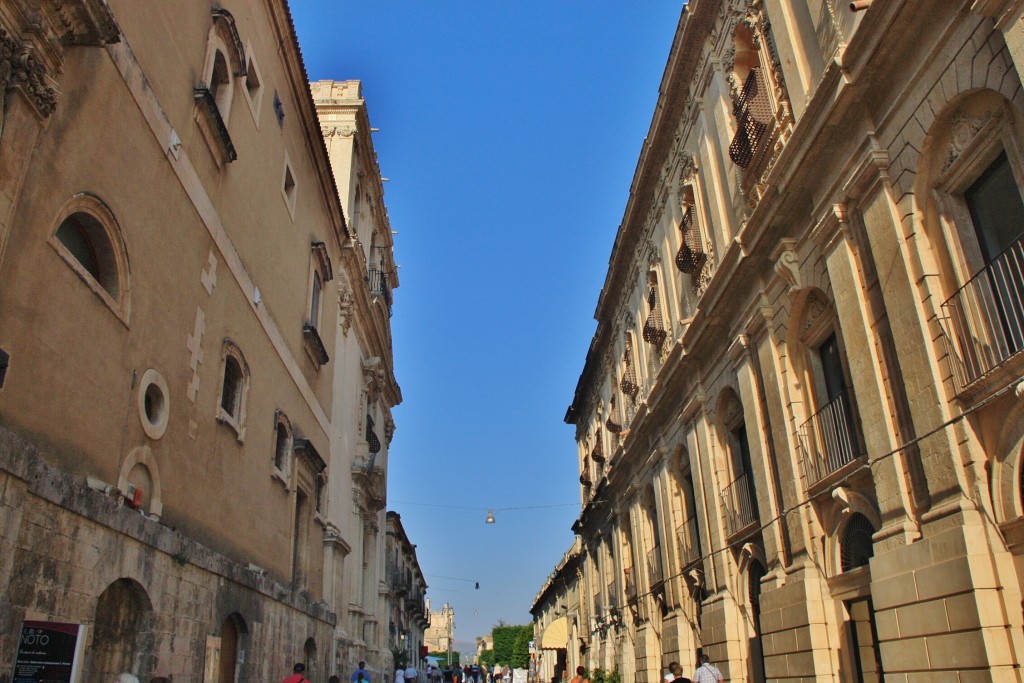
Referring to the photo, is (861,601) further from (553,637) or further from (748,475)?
(553,637)

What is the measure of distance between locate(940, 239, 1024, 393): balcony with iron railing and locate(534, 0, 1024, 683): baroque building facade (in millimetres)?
26

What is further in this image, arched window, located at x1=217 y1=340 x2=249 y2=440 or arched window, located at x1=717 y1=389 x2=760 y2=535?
arched window, located at x1=717 y1=389 x2=760 y2=535

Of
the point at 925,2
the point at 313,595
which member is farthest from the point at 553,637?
the point at 925,2

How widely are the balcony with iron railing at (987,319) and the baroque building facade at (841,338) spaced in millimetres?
26

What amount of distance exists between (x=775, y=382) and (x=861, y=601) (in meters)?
3.54

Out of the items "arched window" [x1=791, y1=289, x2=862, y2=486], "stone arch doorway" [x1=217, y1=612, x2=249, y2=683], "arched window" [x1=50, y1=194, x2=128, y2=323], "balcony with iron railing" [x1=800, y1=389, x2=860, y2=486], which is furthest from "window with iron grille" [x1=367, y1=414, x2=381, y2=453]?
"arched window" [x1=50, y1=194, x2=128, y2=323]

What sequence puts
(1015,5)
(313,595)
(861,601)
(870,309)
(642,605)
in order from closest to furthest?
(1015,5) → (870,309) → (861,601) → (313,595) → (642,605)

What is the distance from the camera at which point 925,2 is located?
28.0ft

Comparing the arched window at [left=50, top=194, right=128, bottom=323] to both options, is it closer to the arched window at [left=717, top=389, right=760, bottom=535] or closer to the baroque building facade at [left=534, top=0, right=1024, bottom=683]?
the baroque building facade at [left=534, top=0, right=1024, bottom=683]

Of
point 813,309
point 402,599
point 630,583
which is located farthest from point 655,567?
point 402,599

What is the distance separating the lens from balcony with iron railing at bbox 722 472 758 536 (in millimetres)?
14992

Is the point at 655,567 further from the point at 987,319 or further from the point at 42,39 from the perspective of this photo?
the point at 42,39

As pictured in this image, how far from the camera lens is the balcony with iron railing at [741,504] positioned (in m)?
15.0

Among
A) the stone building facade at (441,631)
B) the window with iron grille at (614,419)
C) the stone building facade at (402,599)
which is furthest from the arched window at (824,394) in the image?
the stone building facade at (441,631)
